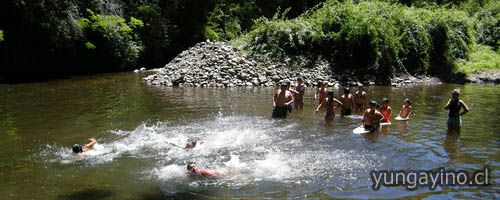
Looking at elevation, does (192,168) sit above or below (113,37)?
below

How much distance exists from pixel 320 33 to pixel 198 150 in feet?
55.4

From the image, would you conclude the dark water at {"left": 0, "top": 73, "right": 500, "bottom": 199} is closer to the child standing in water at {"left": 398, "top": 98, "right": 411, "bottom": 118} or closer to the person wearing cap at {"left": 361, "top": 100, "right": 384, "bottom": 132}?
the person wearing cap at {"left": 361, "top": 100, "right": 384, "bottom": 132}

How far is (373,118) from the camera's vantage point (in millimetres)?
10570

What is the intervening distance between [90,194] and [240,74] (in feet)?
51.0

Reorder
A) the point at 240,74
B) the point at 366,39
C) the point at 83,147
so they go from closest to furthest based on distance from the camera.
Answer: the point at 83,147 < the point at 240,74 < the point at 366,39

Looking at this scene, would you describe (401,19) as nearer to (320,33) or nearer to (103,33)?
(320,33)

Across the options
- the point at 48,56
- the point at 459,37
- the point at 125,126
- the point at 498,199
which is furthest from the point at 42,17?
the point at 459,37

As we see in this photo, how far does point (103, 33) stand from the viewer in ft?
95.1

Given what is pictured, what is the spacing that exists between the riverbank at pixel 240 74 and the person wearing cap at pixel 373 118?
10926 mm

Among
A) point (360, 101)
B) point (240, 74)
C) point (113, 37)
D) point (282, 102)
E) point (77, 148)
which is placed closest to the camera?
point (77, 148)

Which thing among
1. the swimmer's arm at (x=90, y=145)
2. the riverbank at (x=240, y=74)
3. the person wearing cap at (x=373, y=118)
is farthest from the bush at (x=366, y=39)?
the swimmer's arm at (x=90, y=145)

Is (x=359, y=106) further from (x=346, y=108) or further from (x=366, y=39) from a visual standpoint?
(x=366, y=39)

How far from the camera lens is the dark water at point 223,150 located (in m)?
6.99

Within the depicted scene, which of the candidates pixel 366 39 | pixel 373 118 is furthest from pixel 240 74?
pixel 373 118
